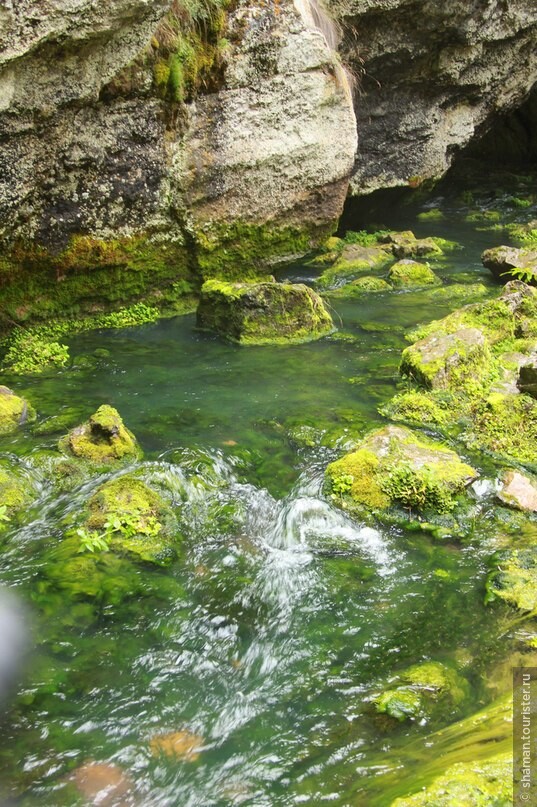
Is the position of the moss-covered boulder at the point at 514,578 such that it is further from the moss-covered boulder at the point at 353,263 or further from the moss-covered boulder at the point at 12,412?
the moss-covered boulder at the point at 353,263

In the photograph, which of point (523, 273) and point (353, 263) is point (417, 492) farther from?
point (353, 263)

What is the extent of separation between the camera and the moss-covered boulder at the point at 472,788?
2701mm

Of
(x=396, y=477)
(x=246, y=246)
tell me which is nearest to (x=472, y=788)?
(x=396, y=477)

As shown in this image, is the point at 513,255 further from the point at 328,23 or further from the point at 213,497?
the point at 213,497

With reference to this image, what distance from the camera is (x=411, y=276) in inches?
503

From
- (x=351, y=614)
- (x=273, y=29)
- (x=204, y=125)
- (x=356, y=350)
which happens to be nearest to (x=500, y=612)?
(x=351, y=614)

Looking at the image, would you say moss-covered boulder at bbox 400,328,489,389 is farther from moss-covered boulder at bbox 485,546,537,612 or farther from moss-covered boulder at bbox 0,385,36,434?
moss-covered boulder at bbox 0,385,36,434

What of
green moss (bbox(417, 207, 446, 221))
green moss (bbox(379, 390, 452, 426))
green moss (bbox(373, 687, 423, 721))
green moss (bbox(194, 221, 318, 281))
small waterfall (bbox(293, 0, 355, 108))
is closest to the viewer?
green moss (bbox(373, 687, 423, 721))

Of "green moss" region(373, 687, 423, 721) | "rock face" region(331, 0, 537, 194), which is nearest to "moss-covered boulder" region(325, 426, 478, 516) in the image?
"green moss" region(373, 687, 423, 721)

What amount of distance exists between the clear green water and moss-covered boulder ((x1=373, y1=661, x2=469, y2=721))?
8 centimetres

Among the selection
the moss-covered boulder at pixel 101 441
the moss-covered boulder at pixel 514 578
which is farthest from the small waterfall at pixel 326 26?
the moss-covered boulder at pixel 514 578

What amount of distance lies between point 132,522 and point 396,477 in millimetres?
2429

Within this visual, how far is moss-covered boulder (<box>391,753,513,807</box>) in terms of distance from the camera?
2.70 metres

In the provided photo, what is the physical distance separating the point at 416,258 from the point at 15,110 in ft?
30.9
